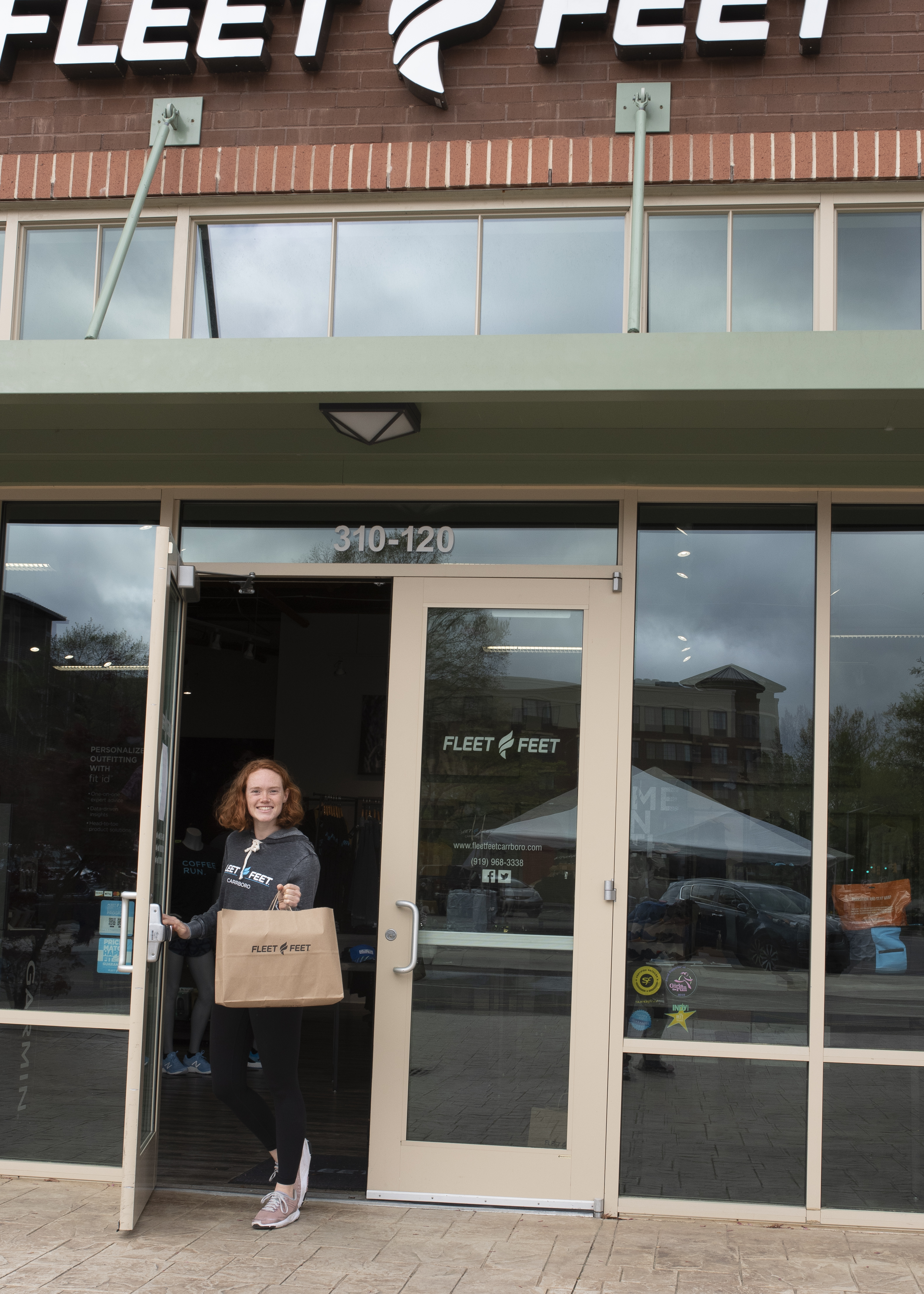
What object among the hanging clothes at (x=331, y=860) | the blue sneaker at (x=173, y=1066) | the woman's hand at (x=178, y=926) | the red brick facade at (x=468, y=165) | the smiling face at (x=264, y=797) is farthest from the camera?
the hanging clothes at (x=331, y=860)

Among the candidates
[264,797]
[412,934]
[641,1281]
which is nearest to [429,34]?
[264,797]

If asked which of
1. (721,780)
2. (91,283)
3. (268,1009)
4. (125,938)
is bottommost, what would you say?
(268,1009)

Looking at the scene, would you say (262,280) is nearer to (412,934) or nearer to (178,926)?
(178,926)

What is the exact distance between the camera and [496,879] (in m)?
4.61

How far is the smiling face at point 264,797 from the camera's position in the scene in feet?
14.3

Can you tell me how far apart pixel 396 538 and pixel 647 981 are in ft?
6.69

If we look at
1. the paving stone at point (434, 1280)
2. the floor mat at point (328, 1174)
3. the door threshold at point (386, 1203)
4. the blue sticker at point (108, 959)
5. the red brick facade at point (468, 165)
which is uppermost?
the red brick facade at point (468, 165)

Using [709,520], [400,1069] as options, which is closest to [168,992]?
[400,1069]

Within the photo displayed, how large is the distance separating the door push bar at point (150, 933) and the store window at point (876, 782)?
250cm

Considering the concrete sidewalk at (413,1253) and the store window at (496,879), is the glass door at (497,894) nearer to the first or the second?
the store window at (496,879)

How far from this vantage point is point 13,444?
477 centimetres

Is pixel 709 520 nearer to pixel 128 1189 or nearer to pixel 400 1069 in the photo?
pixel 400 1069

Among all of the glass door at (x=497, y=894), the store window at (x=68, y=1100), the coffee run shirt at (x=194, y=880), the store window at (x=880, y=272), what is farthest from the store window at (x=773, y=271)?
the coffee run shirt at (x=194, y=880)

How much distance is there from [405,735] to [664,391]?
68.5 inches
